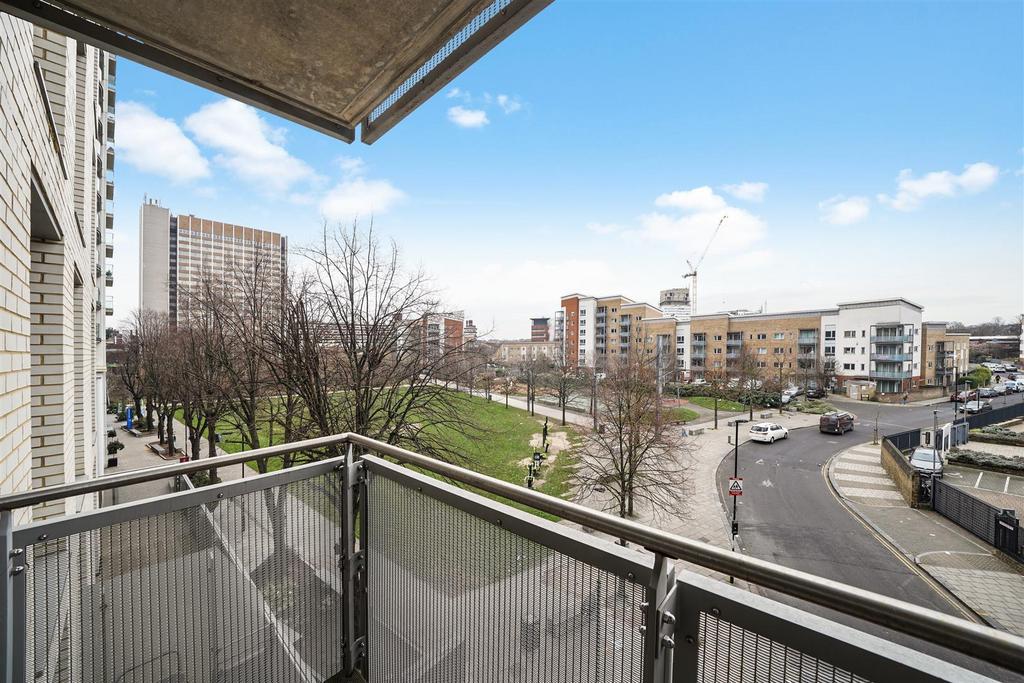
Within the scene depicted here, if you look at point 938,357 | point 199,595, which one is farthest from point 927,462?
point 938,357

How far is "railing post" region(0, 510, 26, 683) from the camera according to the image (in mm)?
1494

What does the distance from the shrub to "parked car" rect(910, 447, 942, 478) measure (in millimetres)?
1967

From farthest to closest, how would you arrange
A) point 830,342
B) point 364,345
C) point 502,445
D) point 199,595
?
1. point 830,342
2. point 502,445
3. point 364,345
4. point 199,595

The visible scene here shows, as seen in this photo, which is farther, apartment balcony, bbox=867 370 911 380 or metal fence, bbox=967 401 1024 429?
apartment balcony, bbox=867 370 911 380

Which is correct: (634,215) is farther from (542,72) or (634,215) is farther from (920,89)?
(542,72)

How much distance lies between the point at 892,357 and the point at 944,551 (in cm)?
3853

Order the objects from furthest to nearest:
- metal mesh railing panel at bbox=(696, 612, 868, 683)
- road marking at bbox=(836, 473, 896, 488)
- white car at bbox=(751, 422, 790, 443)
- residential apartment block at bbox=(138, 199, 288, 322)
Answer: residential apartment block at bbox=(138, 199, 288, 322), white car at bbox=(751, 422, 790, 443), road marking at bbox=(836, 473, 896, 488), metal mesh railing panel at bbox=(696, 612, 868, 683)

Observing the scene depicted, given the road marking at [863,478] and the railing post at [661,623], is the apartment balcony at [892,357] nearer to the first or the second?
the road marking at [863,478]

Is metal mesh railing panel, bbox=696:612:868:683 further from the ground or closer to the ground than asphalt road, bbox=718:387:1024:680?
further from the ground

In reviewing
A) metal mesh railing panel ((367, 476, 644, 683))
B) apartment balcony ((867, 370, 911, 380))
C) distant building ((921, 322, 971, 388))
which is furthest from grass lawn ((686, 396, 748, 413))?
metal mesh railing panel ((367, 476, 644, 683))

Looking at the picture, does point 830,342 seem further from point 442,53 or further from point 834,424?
point 442,53

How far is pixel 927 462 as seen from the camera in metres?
19.9

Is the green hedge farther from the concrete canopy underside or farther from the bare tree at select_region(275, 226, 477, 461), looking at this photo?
the concrete canopy underside

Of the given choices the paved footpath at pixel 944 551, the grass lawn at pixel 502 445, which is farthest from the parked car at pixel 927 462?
the grass lawn at pixel 502 445
